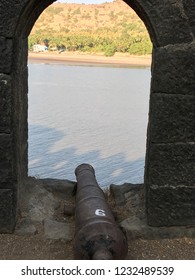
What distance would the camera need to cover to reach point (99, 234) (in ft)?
10.8

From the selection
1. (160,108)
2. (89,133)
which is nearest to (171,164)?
(160,108)

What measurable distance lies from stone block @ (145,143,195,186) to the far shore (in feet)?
106

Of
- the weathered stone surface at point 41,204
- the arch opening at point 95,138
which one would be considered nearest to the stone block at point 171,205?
the weathered stone surface at point 41,204

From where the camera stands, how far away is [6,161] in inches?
161

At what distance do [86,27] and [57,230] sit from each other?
8436 cm

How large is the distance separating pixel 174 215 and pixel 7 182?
5.88 ft

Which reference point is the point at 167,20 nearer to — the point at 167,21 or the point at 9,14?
the point at 167,21

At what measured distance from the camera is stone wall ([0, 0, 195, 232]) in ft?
12.6

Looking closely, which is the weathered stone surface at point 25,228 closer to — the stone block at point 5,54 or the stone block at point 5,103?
the stone block at point 5,103

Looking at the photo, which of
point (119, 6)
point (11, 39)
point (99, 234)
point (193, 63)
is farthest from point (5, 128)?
point (119, 6)

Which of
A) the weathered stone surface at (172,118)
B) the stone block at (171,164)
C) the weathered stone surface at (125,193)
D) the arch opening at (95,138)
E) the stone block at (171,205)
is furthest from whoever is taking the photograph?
the arch opening at (95,138)

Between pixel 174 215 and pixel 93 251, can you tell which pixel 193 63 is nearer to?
pixel 174 215

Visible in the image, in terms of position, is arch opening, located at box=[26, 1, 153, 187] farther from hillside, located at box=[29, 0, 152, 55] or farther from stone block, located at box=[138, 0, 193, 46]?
hillside, located at box=[29, 0, 152, 55]

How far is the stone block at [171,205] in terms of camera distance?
167 inches
